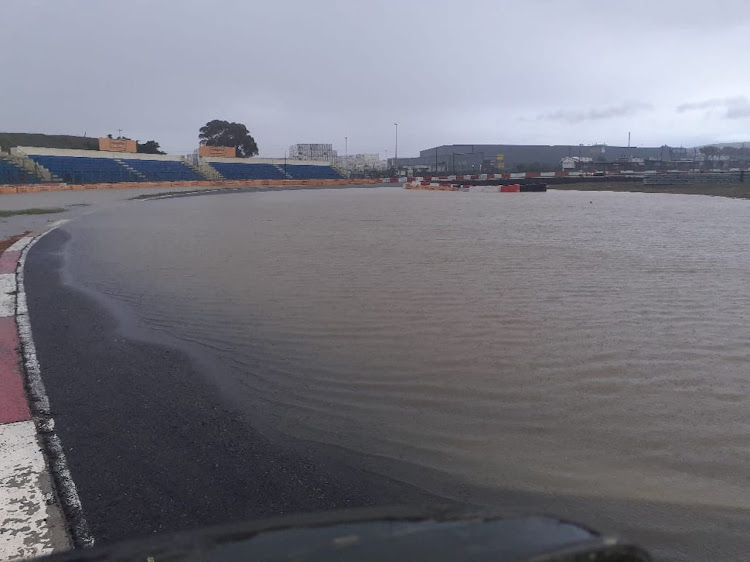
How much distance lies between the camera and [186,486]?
302 cm

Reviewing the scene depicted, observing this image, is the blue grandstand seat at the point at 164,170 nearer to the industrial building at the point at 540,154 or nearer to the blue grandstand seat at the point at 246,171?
the blue grandstand seat at the point at 246,171

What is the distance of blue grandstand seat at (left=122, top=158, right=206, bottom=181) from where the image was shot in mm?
59125

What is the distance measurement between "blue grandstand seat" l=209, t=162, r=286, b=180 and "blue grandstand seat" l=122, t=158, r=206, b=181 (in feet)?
15.7

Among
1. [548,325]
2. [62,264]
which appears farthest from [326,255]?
[548,325]

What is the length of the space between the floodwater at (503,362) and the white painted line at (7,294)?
3.52ft

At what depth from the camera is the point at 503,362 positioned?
5121 millimetres

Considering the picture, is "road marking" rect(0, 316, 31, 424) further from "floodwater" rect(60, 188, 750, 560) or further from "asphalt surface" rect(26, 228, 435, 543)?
"floodwater" rect(60, 188, 750, 560)

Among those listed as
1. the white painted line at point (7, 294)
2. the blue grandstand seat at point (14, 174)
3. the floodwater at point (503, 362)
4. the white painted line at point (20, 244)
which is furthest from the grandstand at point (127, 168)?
the floodwater at point (503, 362)

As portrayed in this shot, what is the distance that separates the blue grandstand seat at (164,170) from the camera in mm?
59125

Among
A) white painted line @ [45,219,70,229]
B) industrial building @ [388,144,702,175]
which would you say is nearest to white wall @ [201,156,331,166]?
industrial building @ [388,144,702,175]

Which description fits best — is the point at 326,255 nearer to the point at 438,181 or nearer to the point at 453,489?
the point at 453,489

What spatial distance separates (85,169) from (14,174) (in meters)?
9.66

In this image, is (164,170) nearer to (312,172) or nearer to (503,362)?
(312,172)

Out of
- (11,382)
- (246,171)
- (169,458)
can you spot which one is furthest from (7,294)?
(246,171)
